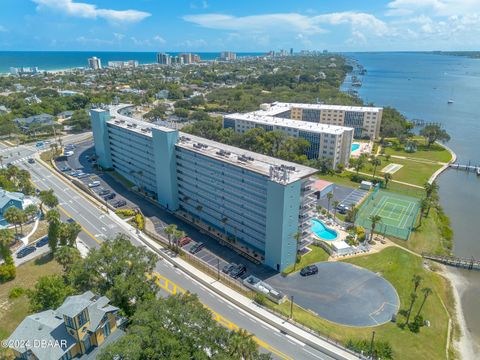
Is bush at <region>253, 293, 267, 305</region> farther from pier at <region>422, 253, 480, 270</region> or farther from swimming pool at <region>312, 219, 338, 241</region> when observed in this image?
pier at <region>422, 253, 480, 270</region>

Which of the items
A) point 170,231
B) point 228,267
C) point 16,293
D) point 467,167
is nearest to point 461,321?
point 228,267

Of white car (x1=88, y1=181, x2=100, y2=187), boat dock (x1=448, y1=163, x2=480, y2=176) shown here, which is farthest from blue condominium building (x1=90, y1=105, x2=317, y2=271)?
boat dock (x1=448, y1=163, x2=480, y2=176)

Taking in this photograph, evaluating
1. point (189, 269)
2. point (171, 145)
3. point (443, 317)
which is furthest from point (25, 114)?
point (443, 317)

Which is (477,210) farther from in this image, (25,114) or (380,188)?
(25,114)

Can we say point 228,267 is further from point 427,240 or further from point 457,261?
point 457,261

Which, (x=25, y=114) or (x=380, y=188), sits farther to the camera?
(x=25, y=114)

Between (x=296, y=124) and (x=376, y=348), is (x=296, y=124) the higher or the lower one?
the higher one

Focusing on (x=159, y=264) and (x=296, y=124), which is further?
(x=296, y=124)
